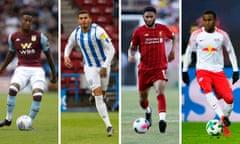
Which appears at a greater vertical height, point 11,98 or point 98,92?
point 98,92

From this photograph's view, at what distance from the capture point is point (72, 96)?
15.9 m

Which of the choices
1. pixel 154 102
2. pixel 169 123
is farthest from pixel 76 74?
pixel 169 123

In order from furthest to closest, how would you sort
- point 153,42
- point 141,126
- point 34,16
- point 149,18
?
point 34,16 < point 153,42 < point 149,18 < point 141,126

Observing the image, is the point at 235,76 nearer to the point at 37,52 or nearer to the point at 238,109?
the point at 238,109

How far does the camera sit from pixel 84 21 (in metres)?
9.53

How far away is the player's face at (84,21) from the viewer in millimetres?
9445

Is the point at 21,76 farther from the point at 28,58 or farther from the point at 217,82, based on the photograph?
the point at 217,82

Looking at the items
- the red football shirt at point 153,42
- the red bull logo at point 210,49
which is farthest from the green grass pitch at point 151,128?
the red bull logo at point 210,49

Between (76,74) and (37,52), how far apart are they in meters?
5.90

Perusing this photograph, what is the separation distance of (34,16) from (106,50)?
1387cm

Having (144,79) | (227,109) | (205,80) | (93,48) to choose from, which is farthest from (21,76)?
(227,109)

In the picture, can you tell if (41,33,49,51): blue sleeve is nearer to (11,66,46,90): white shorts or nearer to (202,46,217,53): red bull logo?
(11,66,46,90): white shorts

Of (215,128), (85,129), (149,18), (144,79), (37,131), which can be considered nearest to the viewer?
(215,128)

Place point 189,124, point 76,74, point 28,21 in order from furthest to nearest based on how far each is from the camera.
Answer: point 76,74, point 189,124, point 28,21
